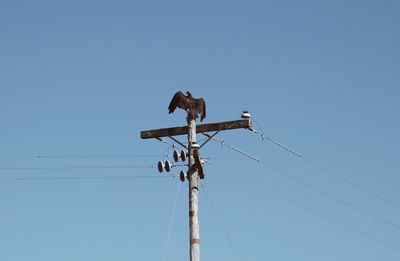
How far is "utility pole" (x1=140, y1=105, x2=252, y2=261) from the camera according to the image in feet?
76.0

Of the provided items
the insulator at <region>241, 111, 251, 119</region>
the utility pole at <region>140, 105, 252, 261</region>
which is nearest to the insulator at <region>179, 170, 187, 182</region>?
the utility pole at <region>140, 105, 252, 261</region>

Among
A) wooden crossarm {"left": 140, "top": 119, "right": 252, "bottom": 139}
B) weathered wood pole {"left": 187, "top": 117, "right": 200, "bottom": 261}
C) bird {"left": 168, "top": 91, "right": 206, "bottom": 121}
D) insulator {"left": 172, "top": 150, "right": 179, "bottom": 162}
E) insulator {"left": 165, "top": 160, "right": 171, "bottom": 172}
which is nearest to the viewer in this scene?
weathered wood pole {"left": 187, "top": 117, "right": 200, "bottom": 261}

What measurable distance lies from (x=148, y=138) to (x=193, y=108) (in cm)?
156

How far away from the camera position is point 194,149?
2397 cm

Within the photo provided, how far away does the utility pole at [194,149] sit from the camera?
76.0 feet

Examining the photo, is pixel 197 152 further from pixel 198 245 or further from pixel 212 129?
pixel 198 245

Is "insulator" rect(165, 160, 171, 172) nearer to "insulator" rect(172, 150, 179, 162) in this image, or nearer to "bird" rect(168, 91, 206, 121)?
"insulator" rect(172, 150, 179, 162)

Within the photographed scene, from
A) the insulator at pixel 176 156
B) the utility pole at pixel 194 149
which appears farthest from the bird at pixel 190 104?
the insulator at pixel 176 156

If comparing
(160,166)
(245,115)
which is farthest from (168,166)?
(245,115)

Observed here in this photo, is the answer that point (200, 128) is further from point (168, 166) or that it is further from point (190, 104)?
point (168, 166)

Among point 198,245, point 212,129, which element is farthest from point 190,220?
point 212,129

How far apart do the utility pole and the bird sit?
0.51 feet

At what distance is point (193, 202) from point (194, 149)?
4.62 feet

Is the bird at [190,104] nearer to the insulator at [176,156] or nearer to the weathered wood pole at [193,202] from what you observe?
the weathered wood pole at [193,202]
